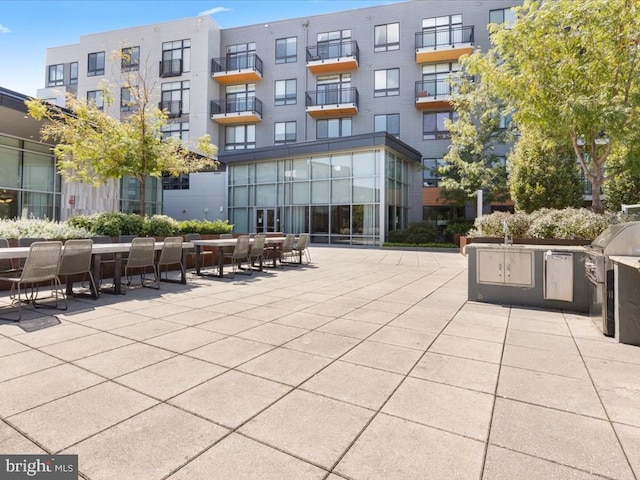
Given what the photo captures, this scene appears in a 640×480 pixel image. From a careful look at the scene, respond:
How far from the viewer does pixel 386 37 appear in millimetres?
26688

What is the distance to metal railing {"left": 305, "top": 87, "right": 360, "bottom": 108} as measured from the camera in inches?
1037

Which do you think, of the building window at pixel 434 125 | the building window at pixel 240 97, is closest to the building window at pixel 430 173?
the building window at pixel 434 125

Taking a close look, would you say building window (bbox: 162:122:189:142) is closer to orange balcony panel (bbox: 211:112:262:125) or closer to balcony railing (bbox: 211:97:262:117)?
orange balcony panel (bbox: 211:112:262:125)

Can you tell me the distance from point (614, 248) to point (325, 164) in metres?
18.5

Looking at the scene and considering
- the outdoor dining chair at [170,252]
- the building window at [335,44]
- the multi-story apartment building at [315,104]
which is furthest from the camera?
the building window at [335,44]

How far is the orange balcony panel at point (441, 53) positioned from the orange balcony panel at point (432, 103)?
9.44ft

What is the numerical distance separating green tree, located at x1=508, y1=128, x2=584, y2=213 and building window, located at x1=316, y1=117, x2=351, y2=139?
1407 cm

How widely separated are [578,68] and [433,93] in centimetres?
1685

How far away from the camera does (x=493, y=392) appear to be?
10.4 feet

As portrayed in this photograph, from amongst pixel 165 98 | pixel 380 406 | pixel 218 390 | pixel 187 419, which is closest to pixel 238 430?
pixel 187 419

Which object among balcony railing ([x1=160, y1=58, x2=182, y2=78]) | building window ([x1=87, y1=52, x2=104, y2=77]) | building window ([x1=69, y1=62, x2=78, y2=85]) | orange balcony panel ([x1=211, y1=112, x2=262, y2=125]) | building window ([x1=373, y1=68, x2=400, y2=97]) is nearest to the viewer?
building window ([x1=373, y1=68, x2=400, y2=97])

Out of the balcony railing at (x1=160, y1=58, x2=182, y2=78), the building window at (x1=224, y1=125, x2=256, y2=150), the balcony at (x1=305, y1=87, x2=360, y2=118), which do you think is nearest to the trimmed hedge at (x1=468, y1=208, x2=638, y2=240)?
the balcony at (x1=305, y1=87, x2=360, y2=118)

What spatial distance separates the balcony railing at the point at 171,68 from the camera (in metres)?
28.4

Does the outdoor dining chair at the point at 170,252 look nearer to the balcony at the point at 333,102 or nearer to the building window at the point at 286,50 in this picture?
the balcony at the point at 333,102
